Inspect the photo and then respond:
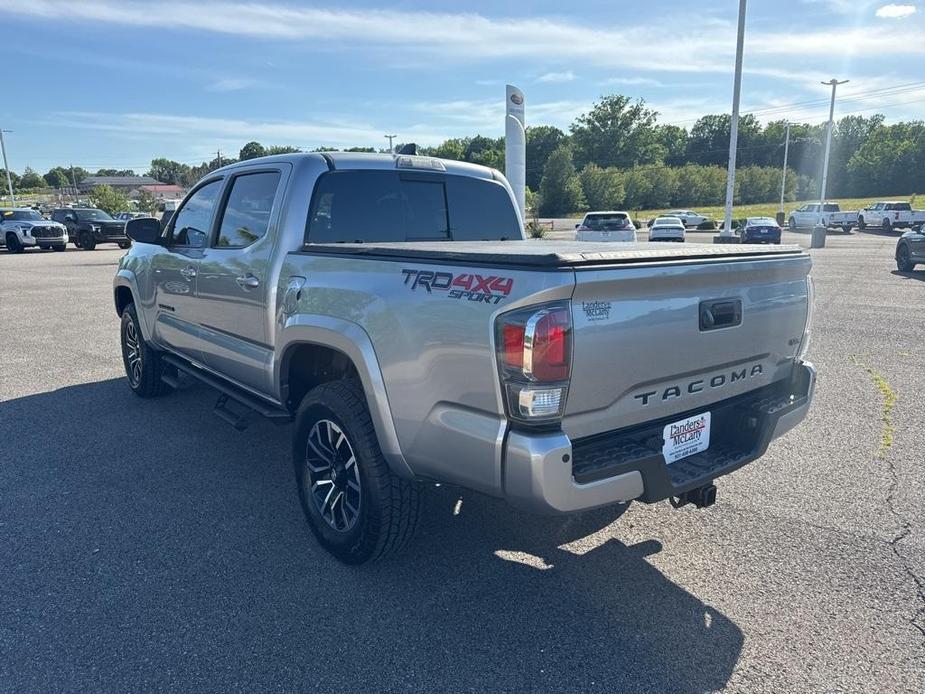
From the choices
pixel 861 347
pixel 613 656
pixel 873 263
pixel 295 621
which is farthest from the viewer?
pixel 873 263

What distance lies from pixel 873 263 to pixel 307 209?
21.5 meters

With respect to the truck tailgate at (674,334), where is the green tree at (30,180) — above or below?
above

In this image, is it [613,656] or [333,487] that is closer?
[613,656]

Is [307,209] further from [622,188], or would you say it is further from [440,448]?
[622,188]

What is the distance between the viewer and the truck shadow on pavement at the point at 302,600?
245cm

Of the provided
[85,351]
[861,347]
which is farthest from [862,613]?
[85,351]

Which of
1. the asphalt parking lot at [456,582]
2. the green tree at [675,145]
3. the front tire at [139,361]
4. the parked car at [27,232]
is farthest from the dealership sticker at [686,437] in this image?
the green tree at [675,145]

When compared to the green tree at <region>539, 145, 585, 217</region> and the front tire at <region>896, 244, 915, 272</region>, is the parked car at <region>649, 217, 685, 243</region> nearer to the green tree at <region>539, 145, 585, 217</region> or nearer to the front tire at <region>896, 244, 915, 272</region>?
the front tire at <region>896, 244, 915, 272</region>

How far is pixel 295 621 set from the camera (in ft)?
9.05

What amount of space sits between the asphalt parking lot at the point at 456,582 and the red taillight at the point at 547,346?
67 centimetres

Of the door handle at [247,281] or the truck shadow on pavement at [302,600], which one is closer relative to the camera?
the truck shadow on pavement at [302,600]

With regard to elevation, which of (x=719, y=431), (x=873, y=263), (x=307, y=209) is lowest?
(x=873, y=263)

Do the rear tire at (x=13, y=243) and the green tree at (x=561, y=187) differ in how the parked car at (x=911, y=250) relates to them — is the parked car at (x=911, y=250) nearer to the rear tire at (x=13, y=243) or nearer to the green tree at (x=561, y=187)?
the rear tire at (x=13, y=243)

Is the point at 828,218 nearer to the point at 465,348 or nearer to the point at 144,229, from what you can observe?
the point at 144,229
